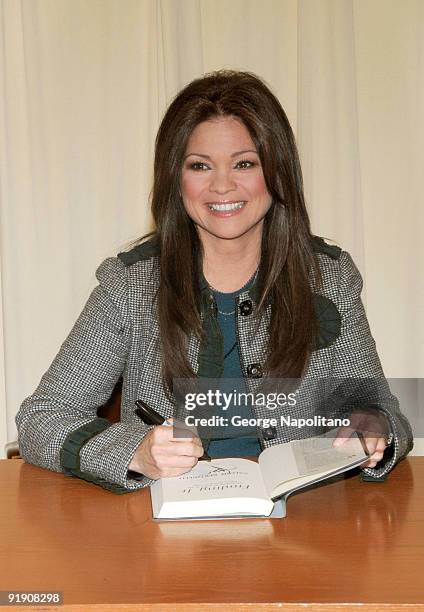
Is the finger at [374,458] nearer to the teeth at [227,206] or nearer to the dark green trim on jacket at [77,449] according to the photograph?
the dark green trim on jacket at [77,449]

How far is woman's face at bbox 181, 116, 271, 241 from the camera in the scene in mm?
2211

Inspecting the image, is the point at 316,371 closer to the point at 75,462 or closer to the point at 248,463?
the point at 248,463

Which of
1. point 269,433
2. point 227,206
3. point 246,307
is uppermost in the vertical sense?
point 227,206

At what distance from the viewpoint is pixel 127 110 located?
3.38m

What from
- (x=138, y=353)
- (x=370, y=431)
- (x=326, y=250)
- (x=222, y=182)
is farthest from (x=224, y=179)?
(x=370, y=431)

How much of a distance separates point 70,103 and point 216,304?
1.39m

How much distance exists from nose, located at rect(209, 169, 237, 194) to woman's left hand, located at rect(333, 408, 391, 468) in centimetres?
63

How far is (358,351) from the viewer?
218 centimetres

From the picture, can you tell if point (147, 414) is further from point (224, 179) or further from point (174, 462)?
point (224, 179)

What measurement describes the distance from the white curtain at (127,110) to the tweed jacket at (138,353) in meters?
1.11

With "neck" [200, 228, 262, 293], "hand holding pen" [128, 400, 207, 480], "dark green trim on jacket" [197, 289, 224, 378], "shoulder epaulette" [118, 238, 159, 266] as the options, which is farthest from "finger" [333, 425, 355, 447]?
"shoulder epaulette" [118, 238, 159, 266]

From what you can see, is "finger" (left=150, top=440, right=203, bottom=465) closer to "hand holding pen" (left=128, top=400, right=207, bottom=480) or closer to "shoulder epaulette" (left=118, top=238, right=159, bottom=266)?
"hand holding pen" (left=128, top=400, right=207, bottom=480)

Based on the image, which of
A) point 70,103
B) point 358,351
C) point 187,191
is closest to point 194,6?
point 70,103

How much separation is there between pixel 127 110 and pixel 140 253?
4.03ft
